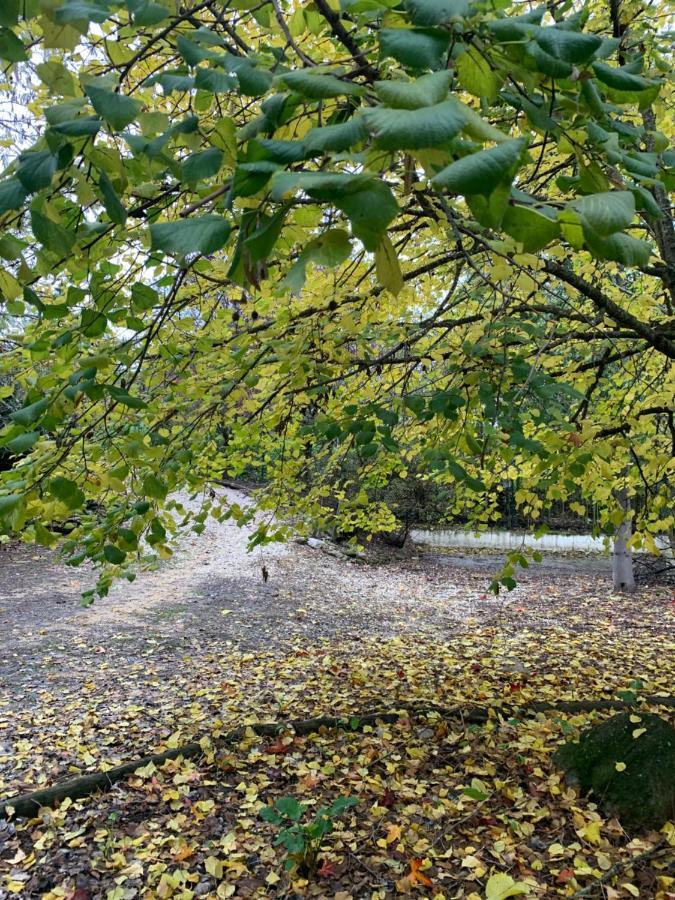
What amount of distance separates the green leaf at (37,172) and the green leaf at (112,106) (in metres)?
0.09

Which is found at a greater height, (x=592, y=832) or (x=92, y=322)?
(x=92, y=322)

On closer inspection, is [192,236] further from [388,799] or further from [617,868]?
[388,799]

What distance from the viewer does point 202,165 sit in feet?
2.92

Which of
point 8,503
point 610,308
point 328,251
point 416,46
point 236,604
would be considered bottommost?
point 236,604

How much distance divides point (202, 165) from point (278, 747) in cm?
373

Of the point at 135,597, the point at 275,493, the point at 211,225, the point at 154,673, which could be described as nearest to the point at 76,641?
the point at 154,673

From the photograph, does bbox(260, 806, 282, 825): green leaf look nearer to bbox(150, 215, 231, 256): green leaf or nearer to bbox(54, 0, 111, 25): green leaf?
bbox(150, 215, 231, 256): green leaf

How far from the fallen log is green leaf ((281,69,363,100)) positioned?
3.71 meters

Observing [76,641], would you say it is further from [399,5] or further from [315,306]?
[399,5]

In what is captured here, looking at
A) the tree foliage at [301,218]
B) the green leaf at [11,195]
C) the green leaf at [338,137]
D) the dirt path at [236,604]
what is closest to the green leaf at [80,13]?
the tree foliage at [301,218]

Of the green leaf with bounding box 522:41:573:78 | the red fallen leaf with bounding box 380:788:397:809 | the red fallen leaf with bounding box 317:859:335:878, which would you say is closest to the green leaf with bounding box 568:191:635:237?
the green leaf with bounding box 522:41:573:78

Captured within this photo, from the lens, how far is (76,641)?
6.35 m

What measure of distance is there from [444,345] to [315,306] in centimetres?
80

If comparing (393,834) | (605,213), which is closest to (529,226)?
(605,213)
